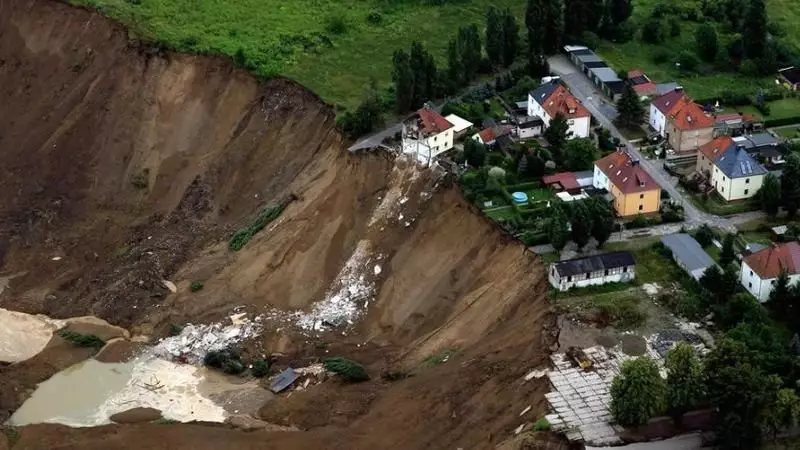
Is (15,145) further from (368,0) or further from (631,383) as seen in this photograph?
(631,383)

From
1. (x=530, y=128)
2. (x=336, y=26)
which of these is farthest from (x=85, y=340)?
(x=336, y=26)

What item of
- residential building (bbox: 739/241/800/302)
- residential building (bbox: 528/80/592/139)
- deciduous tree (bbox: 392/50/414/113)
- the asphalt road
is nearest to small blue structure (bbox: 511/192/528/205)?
residential building (bbox: 528/80/592/139)

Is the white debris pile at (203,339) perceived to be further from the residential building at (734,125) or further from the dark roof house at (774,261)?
the residential building at (734,125)

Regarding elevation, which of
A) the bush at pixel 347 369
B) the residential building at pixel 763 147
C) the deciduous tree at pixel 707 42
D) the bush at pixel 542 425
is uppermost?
the deciduous tree at pixel 707 42

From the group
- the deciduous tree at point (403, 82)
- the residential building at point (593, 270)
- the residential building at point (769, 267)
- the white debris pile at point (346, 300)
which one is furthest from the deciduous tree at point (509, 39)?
the residential building at point (769, 267)

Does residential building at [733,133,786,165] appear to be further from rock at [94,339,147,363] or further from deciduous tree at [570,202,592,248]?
rock at [94,339,147,363]

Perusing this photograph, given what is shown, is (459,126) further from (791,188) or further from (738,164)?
(791,188)

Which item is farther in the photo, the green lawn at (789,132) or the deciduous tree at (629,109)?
the green lawn at (789,132)
